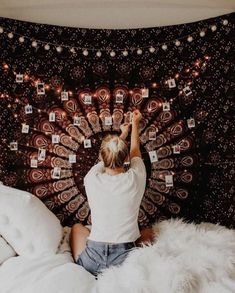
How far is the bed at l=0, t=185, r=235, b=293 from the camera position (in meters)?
2.00

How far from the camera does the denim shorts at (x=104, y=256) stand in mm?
2307

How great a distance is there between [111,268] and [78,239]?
18.6 inches

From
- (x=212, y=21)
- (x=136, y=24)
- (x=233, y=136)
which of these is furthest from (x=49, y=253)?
(x=212, y=21)

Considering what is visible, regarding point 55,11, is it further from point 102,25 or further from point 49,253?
point 49,253

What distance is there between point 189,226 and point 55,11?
1.89m

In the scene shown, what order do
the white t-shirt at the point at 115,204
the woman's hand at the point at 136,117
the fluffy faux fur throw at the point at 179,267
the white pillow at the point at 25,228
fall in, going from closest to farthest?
the fluffy faux fur throw at the point at 179,267
the white t-shirt at the point at 115,204
the white pillow at the point at 25,228
the woman's hand at the point at 136,117

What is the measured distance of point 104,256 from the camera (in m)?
2.31

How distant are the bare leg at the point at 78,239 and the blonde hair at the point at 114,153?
0.53 metres

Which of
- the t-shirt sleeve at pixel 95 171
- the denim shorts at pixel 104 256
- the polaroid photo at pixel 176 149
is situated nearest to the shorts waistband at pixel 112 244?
the denim shorts at pixel 104 256

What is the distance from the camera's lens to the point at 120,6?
3.05 metres

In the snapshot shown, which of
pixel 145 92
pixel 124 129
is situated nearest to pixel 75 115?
pixel 124 129

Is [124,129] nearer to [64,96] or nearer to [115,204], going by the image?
[64,96]

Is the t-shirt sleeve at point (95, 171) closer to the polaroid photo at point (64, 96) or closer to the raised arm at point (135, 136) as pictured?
the raised arm at point (135, 136)

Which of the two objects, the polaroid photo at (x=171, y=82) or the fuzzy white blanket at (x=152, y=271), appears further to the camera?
the polaroid photo at (x=171, y=82)
